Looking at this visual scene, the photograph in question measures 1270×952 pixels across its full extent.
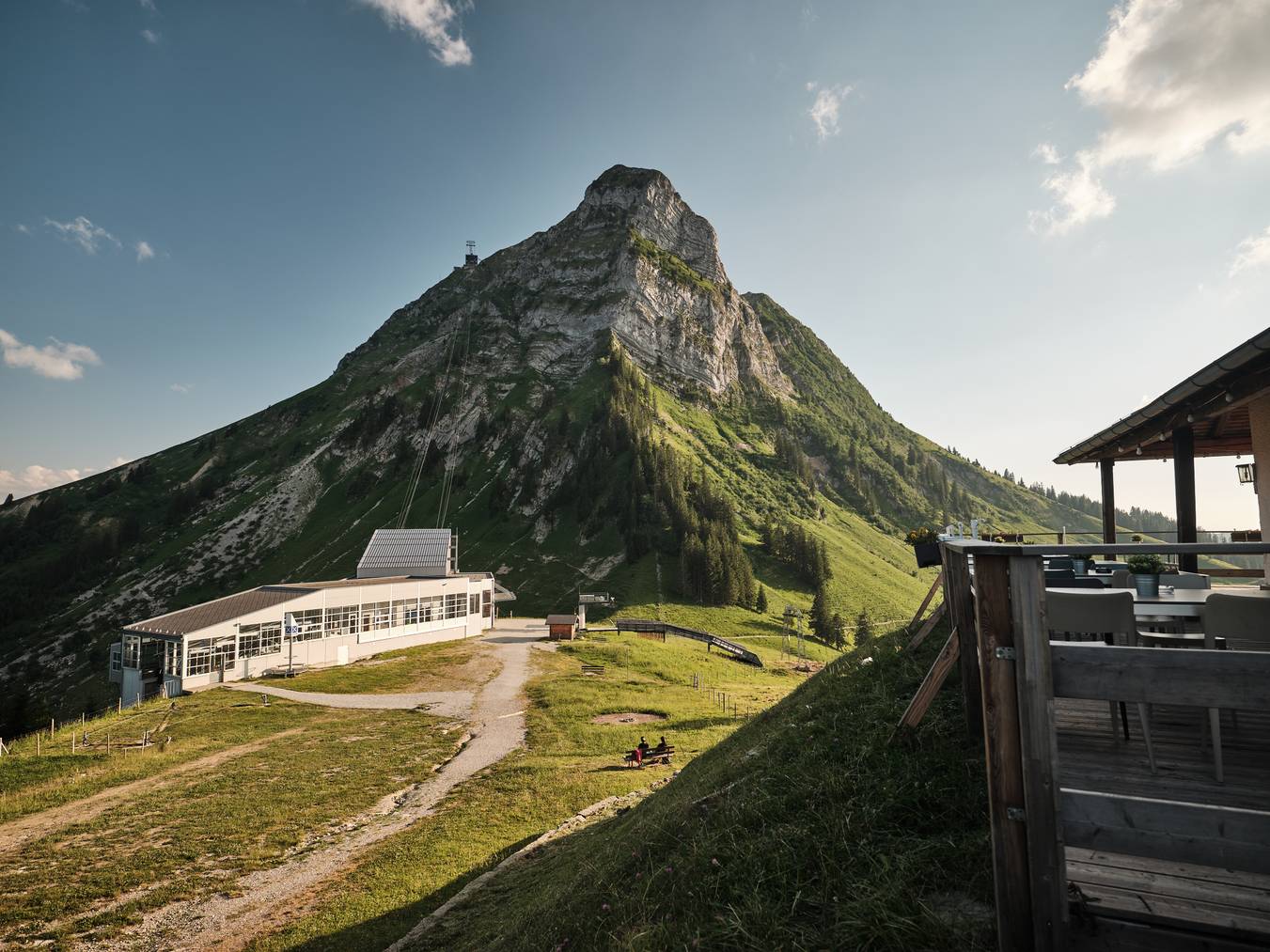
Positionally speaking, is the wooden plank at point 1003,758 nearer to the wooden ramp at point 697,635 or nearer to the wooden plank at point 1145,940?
the wooden plank at point 1145,940

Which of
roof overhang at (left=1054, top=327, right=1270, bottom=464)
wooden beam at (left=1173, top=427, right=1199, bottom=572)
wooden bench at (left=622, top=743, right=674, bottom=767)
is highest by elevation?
roof overhang at (left=1054, top=327, right=1270, bottom=464)

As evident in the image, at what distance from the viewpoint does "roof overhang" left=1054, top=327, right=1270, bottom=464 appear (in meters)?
8.12

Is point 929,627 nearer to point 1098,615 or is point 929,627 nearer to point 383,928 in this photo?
point 1098,615

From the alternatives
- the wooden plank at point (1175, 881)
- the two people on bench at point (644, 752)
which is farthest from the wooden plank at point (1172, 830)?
the two people on bench at point (644, 752)

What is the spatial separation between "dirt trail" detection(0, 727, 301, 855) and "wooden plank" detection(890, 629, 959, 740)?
22518 mm

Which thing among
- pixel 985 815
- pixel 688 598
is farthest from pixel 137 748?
pixel 688 598

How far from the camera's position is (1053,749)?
3.34 m

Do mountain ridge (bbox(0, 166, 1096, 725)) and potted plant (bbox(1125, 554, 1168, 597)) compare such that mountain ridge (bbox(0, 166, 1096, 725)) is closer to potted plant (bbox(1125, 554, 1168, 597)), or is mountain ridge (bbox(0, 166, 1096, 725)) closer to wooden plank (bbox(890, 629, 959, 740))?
potted plant (bbox(1125, 554, 1168, 597))

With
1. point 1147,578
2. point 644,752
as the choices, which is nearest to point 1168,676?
point 1147,578

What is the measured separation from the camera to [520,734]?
1012 inches

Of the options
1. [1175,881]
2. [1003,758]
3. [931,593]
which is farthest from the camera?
[931,593]

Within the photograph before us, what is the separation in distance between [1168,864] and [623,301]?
164 metres

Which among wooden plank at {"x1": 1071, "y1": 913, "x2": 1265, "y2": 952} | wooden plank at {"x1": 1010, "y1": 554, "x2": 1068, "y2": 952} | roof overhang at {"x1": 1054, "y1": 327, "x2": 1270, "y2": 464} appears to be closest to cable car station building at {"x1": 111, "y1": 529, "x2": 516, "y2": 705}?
wooden plank at {"x1": 1010, "y1": 554, "x2": 1068, "y2": 952}

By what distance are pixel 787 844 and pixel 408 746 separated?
22928mm
